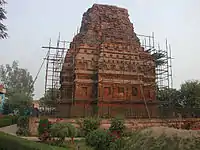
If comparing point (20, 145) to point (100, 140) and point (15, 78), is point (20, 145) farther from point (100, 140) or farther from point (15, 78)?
point (15, 78)

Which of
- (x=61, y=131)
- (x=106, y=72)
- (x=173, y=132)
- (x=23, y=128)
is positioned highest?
(x=106, y=72)

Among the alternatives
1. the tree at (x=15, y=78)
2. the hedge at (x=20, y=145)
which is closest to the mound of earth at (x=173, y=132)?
the hedge at (x=20, y=145)

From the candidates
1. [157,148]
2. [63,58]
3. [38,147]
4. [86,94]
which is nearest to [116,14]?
[63,58]

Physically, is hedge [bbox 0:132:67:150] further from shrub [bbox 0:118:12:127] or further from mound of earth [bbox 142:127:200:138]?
shrub [bbox 0:118:12:127]

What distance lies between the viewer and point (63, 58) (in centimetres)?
2977

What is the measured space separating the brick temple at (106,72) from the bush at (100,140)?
40.9ft

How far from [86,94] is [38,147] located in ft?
62.3

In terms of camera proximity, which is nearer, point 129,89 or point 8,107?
point 129,89

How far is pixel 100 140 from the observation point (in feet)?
36.8

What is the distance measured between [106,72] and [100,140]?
16577mm

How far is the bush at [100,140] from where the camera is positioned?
1103 cm

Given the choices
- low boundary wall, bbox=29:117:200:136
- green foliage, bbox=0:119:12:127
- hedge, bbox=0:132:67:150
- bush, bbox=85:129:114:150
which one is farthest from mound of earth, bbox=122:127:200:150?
green foliage, bbox=0:119:12:127

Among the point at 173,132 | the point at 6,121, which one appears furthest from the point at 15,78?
the point at 173,132

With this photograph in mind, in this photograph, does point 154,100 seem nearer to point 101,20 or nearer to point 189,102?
point 189,102
